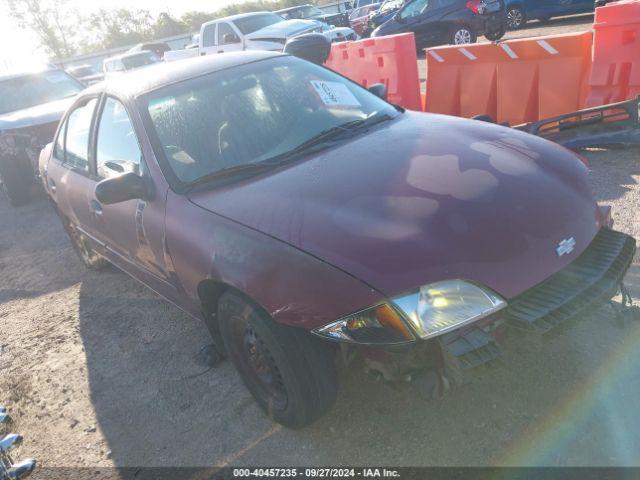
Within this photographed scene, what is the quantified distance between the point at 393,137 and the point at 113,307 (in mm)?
2692

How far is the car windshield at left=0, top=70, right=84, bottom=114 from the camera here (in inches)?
311

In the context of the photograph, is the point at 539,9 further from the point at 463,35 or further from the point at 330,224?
the point at 330,224

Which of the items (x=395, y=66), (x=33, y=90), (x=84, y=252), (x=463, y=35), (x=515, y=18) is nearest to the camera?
(x=84, y=252)

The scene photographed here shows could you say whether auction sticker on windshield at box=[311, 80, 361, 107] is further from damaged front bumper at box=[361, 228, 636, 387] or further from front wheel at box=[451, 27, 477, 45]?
front wheel at box=[451, 27, 477, 45]

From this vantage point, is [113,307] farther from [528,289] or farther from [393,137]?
[528,289]

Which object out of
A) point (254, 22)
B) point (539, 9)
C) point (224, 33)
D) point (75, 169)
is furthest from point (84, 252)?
point (539, 9)

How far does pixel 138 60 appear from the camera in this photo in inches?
664

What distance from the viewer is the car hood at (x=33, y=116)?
275 inches

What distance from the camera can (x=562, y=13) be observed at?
12.7m

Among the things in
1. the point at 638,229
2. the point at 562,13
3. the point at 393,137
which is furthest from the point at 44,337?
the point at 562,13

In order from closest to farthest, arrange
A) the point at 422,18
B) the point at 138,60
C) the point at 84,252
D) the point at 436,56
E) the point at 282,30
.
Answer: the point at 84,252
the point at 436,56
the point at 282,30
the point at 422,18
the point at 138,60

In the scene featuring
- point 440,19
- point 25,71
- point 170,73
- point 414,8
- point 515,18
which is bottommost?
point 515,18

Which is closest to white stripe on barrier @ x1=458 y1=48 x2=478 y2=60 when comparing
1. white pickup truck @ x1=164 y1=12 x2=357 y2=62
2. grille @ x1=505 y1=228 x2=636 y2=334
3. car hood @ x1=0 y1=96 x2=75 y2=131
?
grille @ x1=505 y1=228 x2=636 y2=334

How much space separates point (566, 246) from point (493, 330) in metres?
0.48
